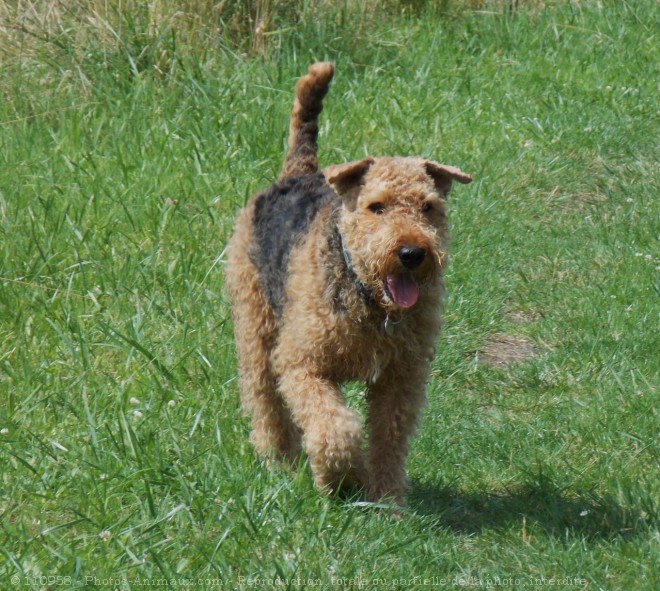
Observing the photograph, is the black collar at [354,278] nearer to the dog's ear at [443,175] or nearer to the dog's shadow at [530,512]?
the dog's ear at [443,175]

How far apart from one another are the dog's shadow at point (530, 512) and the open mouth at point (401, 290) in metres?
0.80

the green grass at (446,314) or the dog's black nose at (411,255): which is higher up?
the dog's black nose at (411,255)

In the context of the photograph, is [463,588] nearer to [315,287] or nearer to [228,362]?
[315,287]

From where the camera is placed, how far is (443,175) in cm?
466

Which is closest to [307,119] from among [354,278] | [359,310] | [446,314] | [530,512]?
[354,278]

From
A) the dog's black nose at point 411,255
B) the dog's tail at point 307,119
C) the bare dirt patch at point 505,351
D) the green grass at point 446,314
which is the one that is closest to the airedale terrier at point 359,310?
the dog's black nose at point 411,255

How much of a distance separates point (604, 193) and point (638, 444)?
307 centimetres

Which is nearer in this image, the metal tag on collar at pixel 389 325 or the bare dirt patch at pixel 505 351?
the metal tag on collar at pixel 389 325

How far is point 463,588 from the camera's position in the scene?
12.8 feet

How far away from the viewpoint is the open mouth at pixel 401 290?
13.9 feet

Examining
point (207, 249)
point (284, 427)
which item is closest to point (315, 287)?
point (284, 427)

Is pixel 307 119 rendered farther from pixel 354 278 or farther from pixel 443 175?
pixel 354 278

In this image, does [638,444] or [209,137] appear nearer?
[638,444]

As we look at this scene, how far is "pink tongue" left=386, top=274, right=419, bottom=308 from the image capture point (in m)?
4.22
